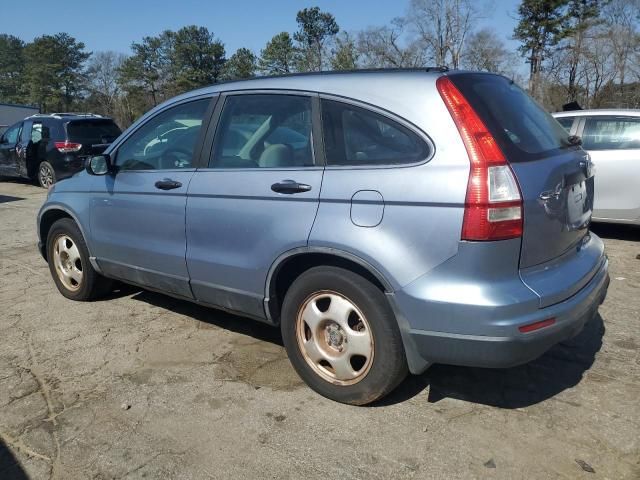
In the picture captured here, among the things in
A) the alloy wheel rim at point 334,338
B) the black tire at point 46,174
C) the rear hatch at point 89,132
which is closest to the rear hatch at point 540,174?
the alloy wheel rim at point 334,338

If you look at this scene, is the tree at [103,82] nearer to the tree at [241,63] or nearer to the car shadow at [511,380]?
the tree at [241,63]

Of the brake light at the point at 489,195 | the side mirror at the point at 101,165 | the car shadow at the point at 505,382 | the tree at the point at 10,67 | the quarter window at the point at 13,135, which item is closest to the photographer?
the brake light at the point at 489,195

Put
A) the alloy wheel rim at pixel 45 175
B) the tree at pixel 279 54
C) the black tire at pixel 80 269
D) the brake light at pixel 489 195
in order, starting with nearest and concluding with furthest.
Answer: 1. the brake light at pixel 489 195
2. the black tire at pixel 80 269
3. the alloy wheel rim at pixel 45 175
4. the tree at pixel 279 54

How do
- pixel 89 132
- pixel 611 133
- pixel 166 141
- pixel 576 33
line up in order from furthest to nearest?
pixel 576 33 → pixel 89 132 → pixel 611 133 → pixel 166 141

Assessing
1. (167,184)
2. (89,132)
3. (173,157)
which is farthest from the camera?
(89,132)

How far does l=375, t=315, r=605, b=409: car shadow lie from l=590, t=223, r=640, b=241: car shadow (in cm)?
392

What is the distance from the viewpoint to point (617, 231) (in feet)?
23.7

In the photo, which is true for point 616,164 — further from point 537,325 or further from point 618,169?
point 537,325

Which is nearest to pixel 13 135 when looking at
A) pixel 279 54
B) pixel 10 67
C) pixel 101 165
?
pixel 101 165

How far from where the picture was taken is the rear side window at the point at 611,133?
6512 millimetres

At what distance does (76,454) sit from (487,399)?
2.17 meters

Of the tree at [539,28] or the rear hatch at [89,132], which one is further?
the tree at [539,28]

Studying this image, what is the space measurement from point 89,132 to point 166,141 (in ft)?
32.5

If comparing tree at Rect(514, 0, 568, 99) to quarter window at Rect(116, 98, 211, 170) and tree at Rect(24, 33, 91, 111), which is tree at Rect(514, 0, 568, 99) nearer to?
quarter window at Rect(116, 98, 211, 170)
